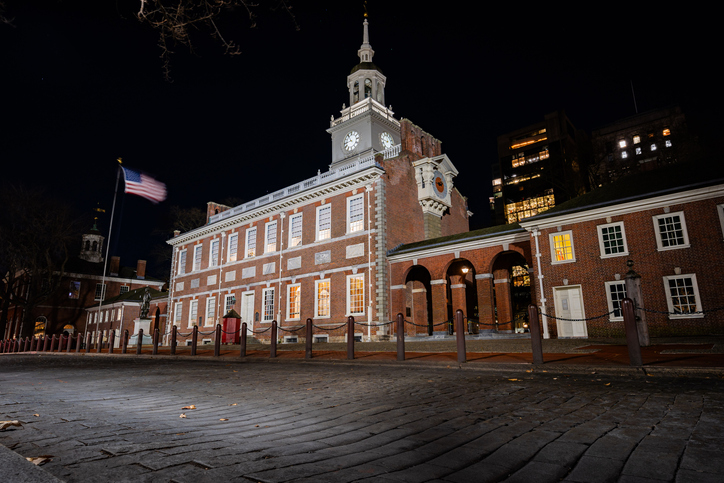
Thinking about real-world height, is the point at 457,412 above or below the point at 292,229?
below

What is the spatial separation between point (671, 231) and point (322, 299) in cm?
1765

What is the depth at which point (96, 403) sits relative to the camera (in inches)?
204

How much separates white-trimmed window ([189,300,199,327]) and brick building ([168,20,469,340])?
86 millimetres

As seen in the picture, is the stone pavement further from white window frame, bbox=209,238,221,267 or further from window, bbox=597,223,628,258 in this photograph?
white window frame, bbox=209,238,221,267

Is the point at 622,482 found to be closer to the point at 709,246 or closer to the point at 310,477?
the point at 310,477

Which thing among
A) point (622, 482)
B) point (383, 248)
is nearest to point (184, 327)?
point (383, 248)

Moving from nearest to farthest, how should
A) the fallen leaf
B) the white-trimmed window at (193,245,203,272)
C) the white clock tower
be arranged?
1. the fallen leaf
2. the white clock tower
3. the white-trimmed window at (193,245,203,272)

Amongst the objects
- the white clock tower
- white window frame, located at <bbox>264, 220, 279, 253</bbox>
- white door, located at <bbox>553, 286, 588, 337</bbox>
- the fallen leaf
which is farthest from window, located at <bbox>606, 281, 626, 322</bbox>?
the white clock tower

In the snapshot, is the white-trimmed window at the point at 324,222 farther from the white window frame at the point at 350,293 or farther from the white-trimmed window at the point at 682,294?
the white-trimmed window at the point at 682,294

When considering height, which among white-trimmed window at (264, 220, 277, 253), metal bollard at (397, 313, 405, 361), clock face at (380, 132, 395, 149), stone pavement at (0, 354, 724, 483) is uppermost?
clock face at (380, 132, 395, 149)

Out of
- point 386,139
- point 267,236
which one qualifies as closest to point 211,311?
point 267,236

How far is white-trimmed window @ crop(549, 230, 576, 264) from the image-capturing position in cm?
1744

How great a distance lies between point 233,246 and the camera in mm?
32562

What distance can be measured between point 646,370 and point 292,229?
2333cm
